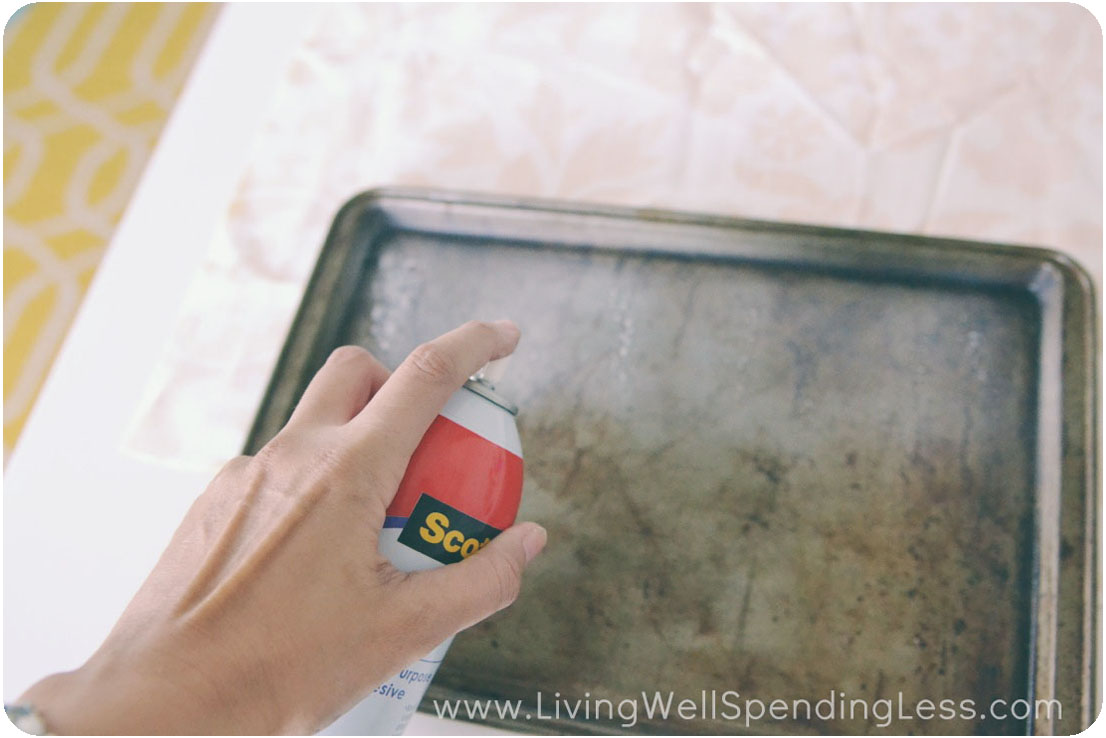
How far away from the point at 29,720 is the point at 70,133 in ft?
3.15

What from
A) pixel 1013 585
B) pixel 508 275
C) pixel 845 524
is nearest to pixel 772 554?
pixel 845 524

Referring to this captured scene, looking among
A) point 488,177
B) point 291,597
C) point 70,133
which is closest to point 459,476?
point 291,597

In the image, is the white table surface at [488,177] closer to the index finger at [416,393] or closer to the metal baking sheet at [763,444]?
the metal baking sheet at [763,444]

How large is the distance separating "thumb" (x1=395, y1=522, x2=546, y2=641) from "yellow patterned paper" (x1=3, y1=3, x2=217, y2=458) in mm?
755

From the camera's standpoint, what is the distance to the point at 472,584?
0.49 meters

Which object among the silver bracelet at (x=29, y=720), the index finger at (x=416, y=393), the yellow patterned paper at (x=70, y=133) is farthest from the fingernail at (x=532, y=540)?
the yellow patterned paper at (x=70, y=133)

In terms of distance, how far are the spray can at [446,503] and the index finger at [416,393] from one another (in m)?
0.01

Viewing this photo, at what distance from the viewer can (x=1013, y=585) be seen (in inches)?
24.3

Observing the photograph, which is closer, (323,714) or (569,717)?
(323,714)

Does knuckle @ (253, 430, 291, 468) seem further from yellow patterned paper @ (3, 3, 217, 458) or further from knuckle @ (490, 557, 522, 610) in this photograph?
yellow patterned paper @ (3, 3, 217, 458)

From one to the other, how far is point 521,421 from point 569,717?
0.84 feet

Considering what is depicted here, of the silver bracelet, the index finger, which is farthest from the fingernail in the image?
the silver bracelet

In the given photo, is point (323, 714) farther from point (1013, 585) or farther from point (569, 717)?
point (1013, 585)

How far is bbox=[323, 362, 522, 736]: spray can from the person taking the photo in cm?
49
